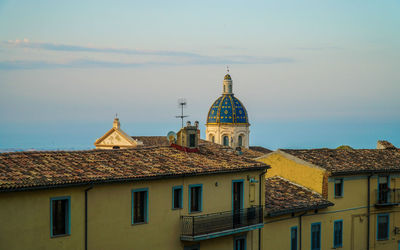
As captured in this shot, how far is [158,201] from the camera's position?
26.6 meters

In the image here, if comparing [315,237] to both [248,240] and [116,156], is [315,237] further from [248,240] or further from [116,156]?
[116,156]

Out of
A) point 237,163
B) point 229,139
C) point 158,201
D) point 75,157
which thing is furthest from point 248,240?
point 229,139

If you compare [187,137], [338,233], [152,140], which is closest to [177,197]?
[187,137]

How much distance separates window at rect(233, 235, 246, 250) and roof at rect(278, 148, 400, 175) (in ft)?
24.5

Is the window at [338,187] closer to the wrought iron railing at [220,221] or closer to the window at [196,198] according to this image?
the wrought iron railing at [220,221]

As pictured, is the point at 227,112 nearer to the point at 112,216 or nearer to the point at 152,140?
the point at 152,140

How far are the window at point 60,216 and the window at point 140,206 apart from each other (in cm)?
333

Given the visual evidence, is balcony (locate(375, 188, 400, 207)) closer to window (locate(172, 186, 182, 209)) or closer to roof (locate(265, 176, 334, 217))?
roof (locate(265, 176, 334, 217))

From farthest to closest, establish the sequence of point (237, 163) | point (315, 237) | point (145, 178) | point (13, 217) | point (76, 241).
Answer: point (315, 237) < point (237, 163) < point (145, 178) < point (76, 241) < point (13, 217)

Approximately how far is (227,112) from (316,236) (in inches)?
2240

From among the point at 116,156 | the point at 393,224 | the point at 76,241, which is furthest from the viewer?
Answer: the point at 393,224

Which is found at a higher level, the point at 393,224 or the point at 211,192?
the point at 211,192

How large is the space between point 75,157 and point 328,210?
16.7m

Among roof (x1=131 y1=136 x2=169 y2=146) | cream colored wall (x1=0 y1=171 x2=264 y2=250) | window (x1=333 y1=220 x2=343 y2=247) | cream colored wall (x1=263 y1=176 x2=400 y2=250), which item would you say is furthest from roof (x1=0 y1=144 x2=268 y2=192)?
roof (x1=131 y1=136 x2=169 y2=146)
